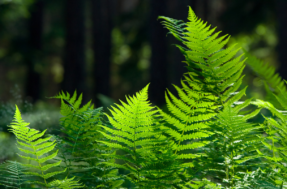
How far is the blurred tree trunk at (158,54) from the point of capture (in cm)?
783

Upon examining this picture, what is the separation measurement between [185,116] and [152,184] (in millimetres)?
224

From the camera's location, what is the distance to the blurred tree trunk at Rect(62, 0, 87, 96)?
8.05 meters

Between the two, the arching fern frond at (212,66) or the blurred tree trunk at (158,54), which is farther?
the blurred tree trunk at (158,54)

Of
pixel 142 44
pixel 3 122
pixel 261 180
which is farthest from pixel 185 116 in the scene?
pixel 142 44

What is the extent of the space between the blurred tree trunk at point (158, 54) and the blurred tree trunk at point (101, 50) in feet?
8.98

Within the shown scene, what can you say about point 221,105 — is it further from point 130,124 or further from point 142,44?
point 142,44

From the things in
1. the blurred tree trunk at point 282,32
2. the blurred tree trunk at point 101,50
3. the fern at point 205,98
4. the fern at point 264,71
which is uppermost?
the blurred tree trunk at point 101,50

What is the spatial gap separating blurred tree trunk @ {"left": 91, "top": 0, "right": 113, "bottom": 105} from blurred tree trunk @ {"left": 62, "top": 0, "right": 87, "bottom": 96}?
224 cm

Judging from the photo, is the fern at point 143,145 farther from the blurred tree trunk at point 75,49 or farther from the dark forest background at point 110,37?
the blurred tree trunk at point 75,49

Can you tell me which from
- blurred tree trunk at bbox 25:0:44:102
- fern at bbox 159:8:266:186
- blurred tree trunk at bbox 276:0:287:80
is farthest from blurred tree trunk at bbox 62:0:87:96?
fern at bbox 159:8:266:186

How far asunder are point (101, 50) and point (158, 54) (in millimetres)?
3187

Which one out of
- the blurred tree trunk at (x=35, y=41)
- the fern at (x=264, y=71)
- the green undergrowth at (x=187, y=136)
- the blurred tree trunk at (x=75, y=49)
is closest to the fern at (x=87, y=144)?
the green undergrowth at (x=187, y=136)

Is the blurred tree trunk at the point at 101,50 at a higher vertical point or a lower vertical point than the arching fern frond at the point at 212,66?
higher

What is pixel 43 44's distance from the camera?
12289mm
